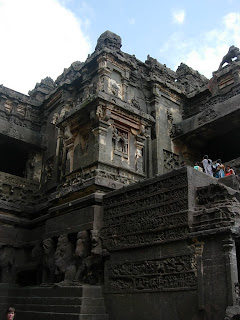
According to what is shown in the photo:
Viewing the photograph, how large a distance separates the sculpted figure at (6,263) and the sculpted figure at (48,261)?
2294 millimetres

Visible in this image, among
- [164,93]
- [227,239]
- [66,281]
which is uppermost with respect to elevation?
[164,93]

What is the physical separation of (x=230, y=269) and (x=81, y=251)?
446cm

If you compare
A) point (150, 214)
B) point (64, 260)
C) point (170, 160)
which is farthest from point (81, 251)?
point (170, 160)

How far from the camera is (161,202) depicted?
907 centimetres

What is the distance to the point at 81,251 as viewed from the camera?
10203 millimetres

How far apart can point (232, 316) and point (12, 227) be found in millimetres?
9992

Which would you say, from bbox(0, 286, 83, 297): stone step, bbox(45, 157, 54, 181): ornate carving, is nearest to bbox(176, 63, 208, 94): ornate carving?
bbox(45, 157, 54, 181): ornate carving

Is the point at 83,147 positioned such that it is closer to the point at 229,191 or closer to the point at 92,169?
the point at 92,169

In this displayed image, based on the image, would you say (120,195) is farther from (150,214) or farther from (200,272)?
(200,272)

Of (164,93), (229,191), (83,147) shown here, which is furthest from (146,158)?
(229,191)

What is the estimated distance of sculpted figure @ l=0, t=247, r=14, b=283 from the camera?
13309 millimetres

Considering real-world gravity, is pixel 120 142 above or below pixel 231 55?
below

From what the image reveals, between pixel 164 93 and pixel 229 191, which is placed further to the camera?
pixel 164 93

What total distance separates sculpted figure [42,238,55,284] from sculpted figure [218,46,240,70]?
10.8 m
